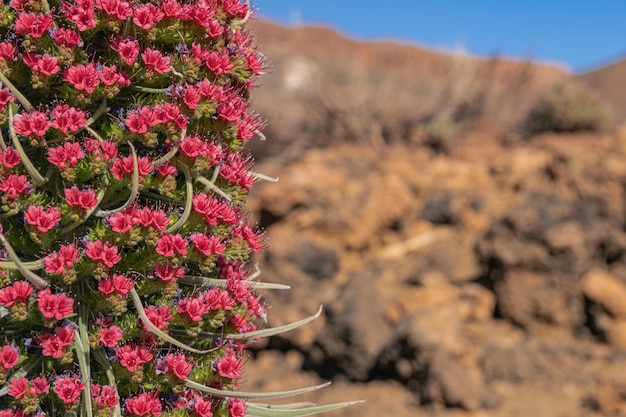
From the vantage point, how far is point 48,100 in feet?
7.80

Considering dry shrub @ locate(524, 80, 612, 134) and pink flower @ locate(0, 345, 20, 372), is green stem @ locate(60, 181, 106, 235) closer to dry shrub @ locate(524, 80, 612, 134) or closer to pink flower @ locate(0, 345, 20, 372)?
pink flower @ locate(0, 345, 20, 372)

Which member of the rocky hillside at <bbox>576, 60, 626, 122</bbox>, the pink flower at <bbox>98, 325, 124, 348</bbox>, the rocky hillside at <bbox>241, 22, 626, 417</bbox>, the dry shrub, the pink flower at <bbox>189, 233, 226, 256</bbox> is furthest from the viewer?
the rocky hillside at <bbox>576, 60, 626, 122</bbox>

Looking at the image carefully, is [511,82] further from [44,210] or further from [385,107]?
[44,210]

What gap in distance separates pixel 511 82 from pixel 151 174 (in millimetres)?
14776

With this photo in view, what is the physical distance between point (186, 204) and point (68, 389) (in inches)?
26.1

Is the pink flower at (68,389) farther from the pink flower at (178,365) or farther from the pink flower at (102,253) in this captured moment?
the pink flower at (102,253)

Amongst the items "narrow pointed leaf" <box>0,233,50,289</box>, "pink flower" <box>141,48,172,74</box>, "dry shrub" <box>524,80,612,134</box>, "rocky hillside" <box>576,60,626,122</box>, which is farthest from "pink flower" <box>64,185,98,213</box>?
"rocky hillside" <box>576,60,626,122</box>

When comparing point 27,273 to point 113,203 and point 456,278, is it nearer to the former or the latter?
point 113,203

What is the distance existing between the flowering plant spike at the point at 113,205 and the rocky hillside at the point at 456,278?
4.36 metres

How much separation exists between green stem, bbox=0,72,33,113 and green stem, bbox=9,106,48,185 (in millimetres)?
44

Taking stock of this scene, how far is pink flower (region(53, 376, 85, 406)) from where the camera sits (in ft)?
7.28

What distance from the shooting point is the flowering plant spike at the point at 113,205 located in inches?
87.7

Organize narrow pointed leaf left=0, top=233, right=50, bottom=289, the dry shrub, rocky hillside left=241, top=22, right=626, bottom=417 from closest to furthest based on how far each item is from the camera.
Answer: narrow pointed leaf left=0, top=233, right=50, bottom=289
rocky hillside left=241, top=22, right=626, bottom=417
the dry shrub

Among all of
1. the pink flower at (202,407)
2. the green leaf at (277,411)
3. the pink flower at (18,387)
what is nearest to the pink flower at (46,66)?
the pink flower at (18,387)
